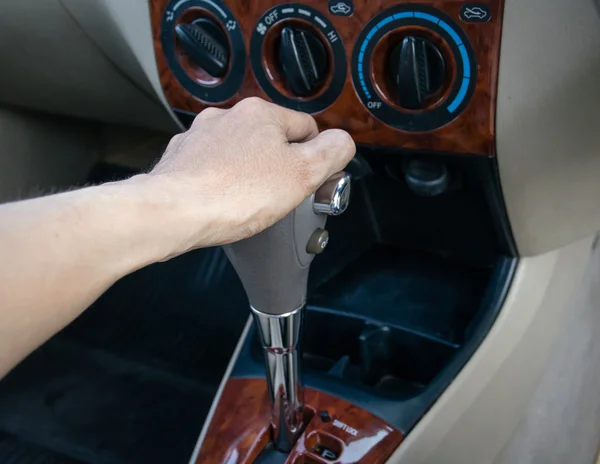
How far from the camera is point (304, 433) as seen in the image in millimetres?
662

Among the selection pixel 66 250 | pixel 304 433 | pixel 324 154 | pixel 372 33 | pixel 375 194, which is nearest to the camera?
pixel 66 250

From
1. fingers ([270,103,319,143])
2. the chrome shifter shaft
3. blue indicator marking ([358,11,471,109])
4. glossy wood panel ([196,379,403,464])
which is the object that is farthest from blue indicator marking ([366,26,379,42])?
glossy wood panel ([196,379,403,464])

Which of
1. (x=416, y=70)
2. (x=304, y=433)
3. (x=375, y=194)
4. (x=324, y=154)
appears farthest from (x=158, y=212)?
(x=375, y=194)

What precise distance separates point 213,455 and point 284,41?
397mm

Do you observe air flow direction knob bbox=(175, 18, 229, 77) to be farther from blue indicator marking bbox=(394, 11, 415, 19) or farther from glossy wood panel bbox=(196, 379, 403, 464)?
glossy wood panel bbox=(196, 379, 403, 464)

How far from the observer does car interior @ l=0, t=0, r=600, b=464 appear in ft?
1.77

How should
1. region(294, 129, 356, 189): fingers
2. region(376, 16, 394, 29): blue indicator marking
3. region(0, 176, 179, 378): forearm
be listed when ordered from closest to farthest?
region(0, 176, 179, 378): forearm
region(294, 129, 356, 189): fingers
region(376, 16, 394, 29): blue indicator marking

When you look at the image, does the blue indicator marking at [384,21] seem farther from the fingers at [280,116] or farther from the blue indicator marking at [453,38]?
the fingers at [280,116]

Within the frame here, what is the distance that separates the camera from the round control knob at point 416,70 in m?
0.54

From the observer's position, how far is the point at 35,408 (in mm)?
957

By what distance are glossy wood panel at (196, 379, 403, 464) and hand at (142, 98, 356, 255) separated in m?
0.29

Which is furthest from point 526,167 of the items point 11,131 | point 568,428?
point 11,131

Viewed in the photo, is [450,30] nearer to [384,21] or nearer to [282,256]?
[384,21]

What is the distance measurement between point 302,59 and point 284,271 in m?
0.19
